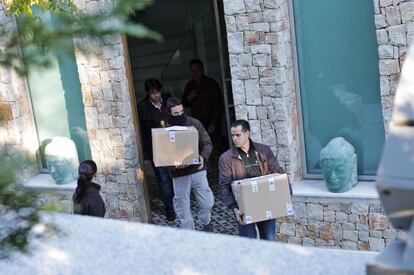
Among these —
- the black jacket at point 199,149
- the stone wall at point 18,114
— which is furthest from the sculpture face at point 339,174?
the stone wall at point 18,114

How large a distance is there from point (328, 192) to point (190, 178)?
4.72 ft

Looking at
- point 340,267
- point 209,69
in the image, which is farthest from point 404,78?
point 209,69

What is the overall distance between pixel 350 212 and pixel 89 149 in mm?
3311

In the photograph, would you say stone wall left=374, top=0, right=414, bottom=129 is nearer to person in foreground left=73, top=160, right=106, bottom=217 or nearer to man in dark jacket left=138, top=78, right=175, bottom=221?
man in dark jacket left=138, top=78, right=175, bottom=221

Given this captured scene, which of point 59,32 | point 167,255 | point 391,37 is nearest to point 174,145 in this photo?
point 391,37

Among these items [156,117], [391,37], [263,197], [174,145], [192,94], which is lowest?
[263,197]

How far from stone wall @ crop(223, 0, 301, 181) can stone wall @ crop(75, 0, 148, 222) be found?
143 cm

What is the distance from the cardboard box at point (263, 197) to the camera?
17.4 feet

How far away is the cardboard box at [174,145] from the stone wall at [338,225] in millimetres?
1229

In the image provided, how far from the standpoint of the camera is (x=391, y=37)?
5.81m

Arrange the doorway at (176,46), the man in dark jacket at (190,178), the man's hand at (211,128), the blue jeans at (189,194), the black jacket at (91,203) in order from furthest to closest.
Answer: the doorway at (176,46) → the man's hand at (211,128) → the blue jeans at (189,194) → the man in dark jacket at (190,178) → the black jacket at (91,203)

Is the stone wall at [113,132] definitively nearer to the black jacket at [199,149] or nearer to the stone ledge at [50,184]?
the stone ledge at [50,184]

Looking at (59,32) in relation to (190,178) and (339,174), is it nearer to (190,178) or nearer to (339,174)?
(339,174)

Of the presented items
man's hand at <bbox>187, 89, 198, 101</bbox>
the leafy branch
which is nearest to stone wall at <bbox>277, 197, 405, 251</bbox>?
man's hand at <bbox>187, 89, 198, 101</bbox>
